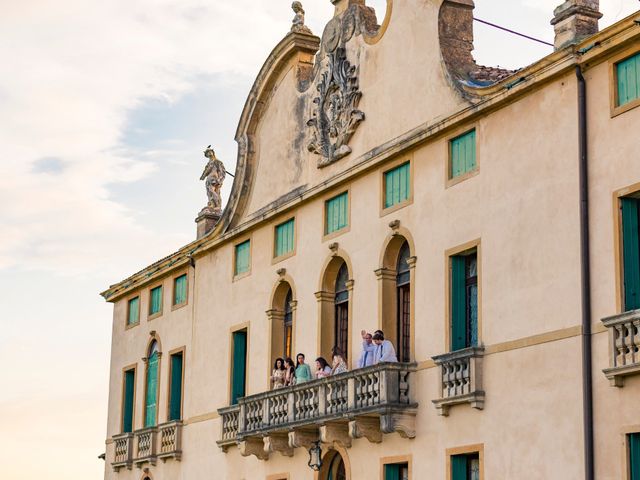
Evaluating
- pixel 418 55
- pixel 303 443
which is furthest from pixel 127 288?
pixel 418 55

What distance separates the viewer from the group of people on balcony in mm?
27655

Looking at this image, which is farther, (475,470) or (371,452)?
(371,452)

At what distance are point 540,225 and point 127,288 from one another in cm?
2187

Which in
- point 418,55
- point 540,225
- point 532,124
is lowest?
point 540,225

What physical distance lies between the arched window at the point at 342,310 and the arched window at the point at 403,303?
2082mm

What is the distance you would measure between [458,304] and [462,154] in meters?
2.86

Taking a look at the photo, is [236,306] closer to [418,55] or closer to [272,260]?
[272,260]

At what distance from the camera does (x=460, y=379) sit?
2552cm

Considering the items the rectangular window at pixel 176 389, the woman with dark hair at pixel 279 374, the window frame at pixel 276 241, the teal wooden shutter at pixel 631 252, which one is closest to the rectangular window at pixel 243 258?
the window frame at pixel 276 241

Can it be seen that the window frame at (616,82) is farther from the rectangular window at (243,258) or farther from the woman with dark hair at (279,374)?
the rectangular window at (243,258)

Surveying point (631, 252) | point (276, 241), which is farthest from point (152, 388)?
point (631, 252)

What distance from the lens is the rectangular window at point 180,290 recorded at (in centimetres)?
3956

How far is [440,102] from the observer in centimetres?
2753

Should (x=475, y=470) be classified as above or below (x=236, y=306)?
below
